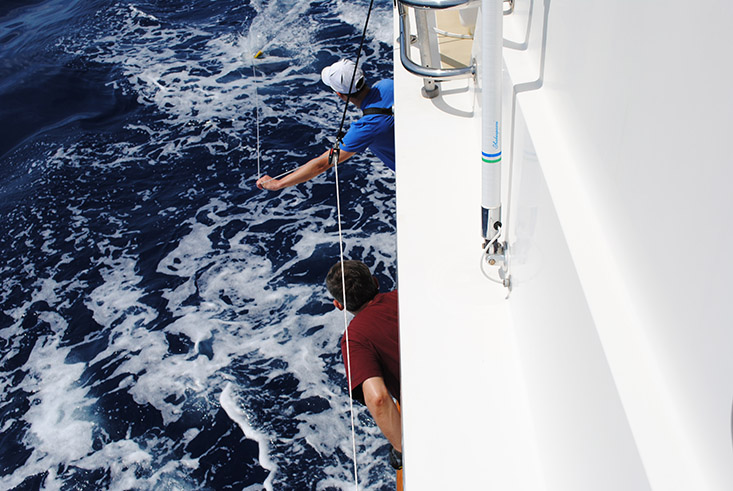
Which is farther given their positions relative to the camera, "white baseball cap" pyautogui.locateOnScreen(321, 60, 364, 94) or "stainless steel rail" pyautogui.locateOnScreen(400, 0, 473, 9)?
"white baseball cap" pyautogui.locateOnScreen(321, 60, 364, 94)

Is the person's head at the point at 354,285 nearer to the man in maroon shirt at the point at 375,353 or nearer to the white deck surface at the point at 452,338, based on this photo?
the man in maroon shirt at the point at 375,353

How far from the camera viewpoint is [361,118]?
9.30 ft

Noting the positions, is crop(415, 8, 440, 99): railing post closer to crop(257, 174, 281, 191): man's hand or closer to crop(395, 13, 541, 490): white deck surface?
crop(395, 13, 541, 490): white deck surface

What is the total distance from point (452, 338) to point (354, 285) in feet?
2.48

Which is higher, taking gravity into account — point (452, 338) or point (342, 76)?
point (342, 76)

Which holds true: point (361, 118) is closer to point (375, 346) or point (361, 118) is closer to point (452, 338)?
point (375, 346)

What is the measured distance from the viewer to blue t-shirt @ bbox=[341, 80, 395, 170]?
2785mm

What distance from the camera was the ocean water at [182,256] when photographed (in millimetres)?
3023

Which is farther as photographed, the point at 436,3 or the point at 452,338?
the point at 436,3

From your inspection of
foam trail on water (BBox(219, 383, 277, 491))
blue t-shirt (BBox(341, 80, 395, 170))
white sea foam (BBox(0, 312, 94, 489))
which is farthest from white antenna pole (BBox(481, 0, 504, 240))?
white sea foam (BBox(0, 312, 94, 489))

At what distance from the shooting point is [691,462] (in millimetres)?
708

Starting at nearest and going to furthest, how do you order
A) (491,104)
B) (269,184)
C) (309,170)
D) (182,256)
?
(491,104)
(309,170)
(269,184)
(182,256)

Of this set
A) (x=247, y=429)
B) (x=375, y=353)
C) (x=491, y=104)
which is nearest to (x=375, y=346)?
(x=375, y=353)

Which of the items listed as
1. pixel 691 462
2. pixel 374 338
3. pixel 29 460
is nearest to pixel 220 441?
pixel 29 460
